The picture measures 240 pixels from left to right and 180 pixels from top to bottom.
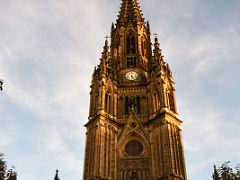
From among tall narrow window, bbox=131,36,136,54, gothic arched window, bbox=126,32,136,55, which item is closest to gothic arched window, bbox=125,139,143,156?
gothic arched window, bbox=126,32,136,55

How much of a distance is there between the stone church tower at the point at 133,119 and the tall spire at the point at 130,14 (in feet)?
16.5

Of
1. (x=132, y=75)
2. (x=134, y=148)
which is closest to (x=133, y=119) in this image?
(x=134, y=148)

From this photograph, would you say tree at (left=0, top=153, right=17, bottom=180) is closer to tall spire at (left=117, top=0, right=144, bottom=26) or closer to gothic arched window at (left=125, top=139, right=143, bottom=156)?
gothic arched window at (left=125, top=139, right=143, bottom=156)

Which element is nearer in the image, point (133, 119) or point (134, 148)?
point (134, 148)

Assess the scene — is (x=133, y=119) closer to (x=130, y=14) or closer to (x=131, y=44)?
(x=131, y=44)

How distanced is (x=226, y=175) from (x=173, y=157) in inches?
526

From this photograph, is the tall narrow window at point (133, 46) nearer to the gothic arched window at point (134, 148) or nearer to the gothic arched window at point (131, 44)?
the gothic arched window at point (131, 44)

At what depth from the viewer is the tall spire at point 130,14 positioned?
5609 cm

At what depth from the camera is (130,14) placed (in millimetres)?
58688

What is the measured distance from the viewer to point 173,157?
34656 millimetres

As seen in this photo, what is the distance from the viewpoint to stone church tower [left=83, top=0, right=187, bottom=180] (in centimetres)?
3544

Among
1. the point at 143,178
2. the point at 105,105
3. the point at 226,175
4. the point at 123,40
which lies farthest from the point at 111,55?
the point at 226,175

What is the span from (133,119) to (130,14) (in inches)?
950

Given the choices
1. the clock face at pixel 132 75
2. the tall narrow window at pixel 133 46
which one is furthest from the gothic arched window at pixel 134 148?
the tall narrow window at pixel 133 46
